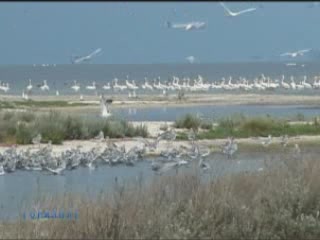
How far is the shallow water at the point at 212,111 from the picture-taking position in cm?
5009

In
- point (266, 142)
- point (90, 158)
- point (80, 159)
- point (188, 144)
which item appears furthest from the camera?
point (266, 142)

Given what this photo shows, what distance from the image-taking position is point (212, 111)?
55.9 m

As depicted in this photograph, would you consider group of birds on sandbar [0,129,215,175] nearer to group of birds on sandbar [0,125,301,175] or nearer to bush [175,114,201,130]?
group of birds on sandbar [0,125,301,175]

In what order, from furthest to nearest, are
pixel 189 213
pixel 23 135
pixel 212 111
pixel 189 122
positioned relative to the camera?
pixel 212 111, pixel 189 122, pixel 23 135, pixel 189 213

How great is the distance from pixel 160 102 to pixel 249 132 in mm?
34232

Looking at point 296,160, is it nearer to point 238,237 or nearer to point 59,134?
point 238,237

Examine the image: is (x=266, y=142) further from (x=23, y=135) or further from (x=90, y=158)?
(x=23, y=135)

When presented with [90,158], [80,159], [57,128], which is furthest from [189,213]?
[57,128]

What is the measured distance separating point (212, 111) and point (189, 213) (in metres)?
46.4

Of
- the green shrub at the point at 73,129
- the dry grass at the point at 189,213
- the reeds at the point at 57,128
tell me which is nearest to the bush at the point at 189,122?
the reeds at the point at 57,128

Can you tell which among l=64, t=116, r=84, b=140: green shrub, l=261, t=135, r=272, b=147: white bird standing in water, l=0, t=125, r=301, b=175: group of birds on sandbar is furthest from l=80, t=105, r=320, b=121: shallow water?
l=0, t=125, r=301, b=175: group of birds on sandbar

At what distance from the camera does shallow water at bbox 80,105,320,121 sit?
50094 mm

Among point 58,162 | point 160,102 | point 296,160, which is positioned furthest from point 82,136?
point 160,102

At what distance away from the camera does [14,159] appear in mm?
23266
